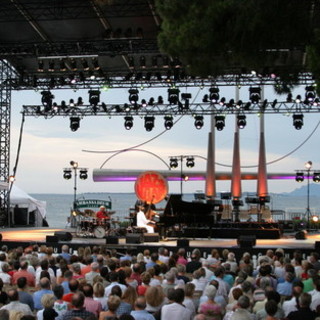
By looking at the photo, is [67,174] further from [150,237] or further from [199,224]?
[150,237]

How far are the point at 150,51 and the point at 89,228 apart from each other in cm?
748

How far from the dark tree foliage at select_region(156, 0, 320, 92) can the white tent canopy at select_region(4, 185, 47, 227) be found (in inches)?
1054

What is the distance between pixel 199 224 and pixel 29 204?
1237 centimetres

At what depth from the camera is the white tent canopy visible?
35.6m

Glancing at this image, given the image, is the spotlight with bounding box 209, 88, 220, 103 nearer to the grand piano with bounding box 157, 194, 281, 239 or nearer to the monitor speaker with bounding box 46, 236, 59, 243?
the grand piano with bounding box 157, 194, 281, 239

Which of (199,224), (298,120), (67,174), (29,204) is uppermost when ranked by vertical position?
(298,120)

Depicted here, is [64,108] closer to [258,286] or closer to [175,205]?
[175,205]

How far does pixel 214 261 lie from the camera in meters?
14.8

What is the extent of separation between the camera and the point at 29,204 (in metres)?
36.4

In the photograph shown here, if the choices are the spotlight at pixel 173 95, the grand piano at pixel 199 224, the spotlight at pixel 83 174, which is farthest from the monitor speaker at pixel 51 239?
the spotlight at pixel 83 174

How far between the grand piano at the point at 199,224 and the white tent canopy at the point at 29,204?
10.5 meters

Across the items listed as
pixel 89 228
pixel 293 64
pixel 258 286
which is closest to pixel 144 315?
pixel 258 286

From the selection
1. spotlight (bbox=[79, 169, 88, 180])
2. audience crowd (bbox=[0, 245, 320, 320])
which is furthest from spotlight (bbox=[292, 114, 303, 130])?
audience crowd (bbox=[0, 245, 320, 320])

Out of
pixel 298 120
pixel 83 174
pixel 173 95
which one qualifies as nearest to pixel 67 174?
pixel 83 174
